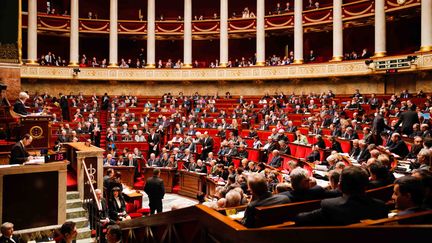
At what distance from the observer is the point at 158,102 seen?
20.6 meters

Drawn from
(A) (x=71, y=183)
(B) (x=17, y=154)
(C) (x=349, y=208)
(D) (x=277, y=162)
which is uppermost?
(C) (x=349, y=208)

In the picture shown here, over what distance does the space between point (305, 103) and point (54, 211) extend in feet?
44.2

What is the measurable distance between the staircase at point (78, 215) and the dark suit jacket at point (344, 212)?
6.83 meters

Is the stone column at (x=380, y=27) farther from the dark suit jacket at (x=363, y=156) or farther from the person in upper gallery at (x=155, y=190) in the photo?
the person in upper gallery at (x=155, y=190)

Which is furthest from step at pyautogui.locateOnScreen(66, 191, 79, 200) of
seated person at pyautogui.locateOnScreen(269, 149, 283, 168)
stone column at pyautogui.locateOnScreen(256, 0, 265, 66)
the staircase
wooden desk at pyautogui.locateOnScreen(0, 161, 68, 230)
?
stone column at pyautogui.locateOnScreen(256, 0, 265, 66)

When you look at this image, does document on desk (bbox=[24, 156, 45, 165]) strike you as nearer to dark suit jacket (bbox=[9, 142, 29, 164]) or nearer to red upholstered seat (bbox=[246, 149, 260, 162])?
dark suit jacket (bbox=[9, 142, 29, 164])

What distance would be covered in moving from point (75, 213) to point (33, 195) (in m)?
1.51

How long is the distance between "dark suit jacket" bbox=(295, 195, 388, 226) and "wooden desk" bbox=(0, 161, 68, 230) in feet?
19.6

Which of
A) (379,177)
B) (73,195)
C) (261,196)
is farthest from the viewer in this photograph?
(73,195)

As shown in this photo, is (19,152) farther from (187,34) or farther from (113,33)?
(113,33)

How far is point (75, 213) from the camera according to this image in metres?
8.48

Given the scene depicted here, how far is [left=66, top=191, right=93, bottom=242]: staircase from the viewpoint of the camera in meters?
8.20

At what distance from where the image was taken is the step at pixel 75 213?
8.38m

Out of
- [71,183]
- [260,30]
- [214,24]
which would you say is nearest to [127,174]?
[71,183]
